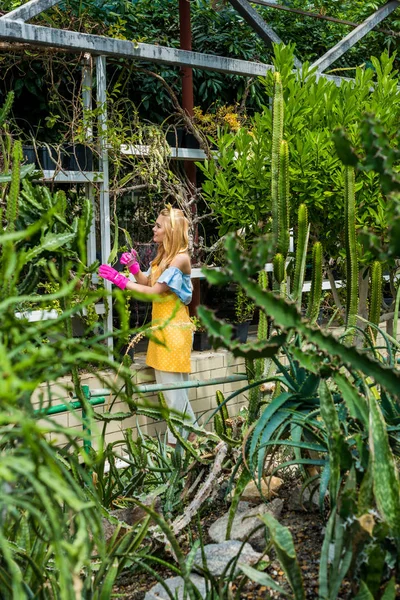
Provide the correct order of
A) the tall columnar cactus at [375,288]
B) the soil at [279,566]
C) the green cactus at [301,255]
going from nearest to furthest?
the soil at [279,566] < the green cactus at [301,255] < the tall columnar cactus at [375,288]

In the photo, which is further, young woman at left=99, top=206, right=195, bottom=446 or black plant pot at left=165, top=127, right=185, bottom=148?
black plant pot at left=165, top=127, right=185, bottom=148

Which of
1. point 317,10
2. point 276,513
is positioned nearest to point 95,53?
point 317,10

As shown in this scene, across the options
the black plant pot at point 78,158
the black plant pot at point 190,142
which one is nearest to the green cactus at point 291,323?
the black plant pot at point 78,158

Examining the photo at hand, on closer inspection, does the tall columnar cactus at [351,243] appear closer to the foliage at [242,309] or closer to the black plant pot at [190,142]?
the black plant pot at [190,142]

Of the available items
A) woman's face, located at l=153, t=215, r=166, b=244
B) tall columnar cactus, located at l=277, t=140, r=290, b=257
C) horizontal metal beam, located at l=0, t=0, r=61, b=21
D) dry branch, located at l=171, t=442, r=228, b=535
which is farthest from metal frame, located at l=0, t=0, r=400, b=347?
dry branch, located at l=171, t=442, r=228, b=535

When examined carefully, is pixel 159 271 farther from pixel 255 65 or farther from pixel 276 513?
pixel 276 513

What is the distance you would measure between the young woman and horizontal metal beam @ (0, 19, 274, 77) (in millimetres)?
1158

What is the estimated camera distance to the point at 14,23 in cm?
459

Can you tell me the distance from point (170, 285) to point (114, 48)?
1.66 m

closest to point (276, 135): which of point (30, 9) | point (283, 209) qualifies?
point (283, 209)

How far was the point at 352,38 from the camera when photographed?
21.3 feet

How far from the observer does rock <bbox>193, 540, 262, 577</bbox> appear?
167cm

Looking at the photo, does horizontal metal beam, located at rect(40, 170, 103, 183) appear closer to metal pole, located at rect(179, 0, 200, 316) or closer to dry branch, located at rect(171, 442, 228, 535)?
metal pole, located at rect(179, 0, 200, 316)

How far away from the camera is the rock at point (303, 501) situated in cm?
196
